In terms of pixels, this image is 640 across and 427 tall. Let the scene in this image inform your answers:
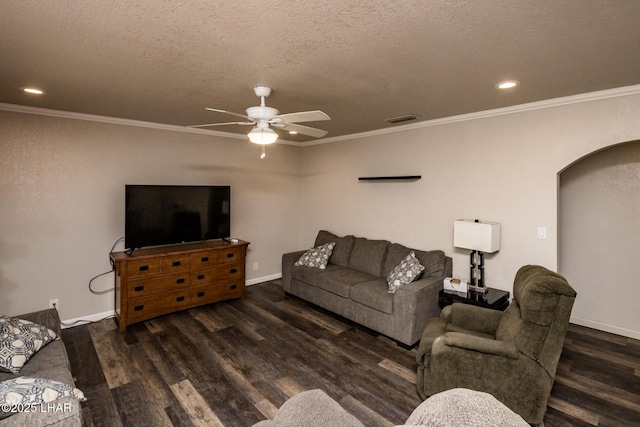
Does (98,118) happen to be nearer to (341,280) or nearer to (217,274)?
(217,274)

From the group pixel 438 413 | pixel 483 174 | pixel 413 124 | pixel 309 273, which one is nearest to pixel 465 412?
pixel 438 413

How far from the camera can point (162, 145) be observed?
4301 millimetres

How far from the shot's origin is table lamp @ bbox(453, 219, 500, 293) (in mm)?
3230

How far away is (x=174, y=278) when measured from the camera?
4.00 meters

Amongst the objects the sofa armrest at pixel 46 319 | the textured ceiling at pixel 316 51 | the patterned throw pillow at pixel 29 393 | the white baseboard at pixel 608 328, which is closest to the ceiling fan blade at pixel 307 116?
the textured ceiling at pixel 316 51

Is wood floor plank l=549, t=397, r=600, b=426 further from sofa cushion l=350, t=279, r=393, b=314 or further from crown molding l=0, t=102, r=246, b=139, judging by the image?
crown molding l=0, t=102, r=246, b=139

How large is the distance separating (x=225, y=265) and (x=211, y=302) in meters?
0.55

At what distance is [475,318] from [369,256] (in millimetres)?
1784

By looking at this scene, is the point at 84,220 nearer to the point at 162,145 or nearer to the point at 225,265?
the point at 162,145

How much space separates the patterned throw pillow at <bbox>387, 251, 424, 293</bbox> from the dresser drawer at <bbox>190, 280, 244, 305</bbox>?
2.26 metres

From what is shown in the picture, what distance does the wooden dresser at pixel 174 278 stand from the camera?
3664mm

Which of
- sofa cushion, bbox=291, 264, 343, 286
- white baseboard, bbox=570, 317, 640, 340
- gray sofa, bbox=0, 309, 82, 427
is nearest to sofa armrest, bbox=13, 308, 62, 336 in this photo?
gray sofa, bbox=0, 309, 82, 427

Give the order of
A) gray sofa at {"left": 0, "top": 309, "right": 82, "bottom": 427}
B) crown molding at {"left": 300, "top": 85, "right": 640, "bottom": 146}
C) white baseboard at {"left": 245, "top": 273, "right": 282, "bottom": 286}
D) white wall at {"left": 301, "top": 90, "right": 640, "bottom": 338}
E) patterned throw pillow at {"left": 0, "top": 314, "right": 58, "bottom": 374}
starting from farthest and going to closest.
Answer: white baseboard at {"left": 245, "top": 273, "right": 282, "bottom": 286} < white wall at {"left": 301, "top": 90, "right": 640, "bottom": 338} < crown molding at {"left": 300, "top": 85, "right": 640, "bottom": 146} < patterned throw pillow at {"left": 0, "top": 314, "right": 58, "bottom": 374} < gray sofa at {"left": 0, "top": 309, "right": 82, "bottom": 427}

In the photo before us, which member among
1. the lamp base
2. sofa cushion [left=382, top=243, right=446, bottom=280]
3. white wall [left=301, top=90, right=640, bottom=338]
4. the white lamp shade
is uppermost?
white wall [left=301, top=90, right=640, bottom=338]
